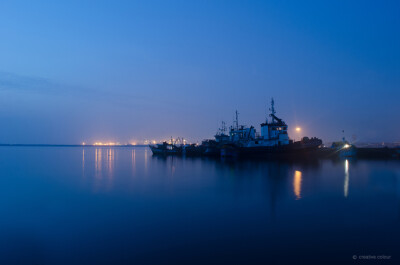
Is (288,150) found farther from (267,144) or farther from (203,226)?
(203,226)

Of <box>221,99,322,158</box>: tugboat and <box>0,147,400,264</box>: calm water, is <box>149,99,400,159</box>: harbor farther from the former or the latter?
<box>0,147,400,264</box>: calm water

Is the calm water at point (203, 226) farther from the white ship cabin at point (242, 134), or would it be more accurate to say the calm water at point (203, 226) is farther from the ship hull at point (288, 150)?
the white ship cabin at point (242, 134)

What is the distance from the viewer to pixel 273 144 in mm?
55062

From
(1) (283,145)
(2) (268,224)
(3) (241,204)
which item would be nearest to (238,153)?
(1) (283,145)

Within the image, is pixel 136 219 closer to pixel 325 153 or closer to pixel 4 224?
pixel 4 224

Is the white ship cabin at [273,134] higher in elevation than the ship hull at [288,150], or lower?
higher

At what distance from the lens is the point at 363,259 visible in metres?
7.90

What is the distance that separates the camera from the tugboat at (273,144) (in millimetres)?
50750

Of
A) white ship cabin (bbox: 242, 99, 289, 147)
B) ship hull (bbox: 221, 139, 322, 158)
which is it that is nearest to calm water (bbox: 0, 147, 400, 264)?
ship hull (bbox: 221, 139, 322, 158)

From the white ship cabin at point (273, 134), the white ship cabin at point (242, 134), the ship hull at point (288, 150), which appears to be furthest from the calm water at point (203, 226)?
the white ship cabin at point (242, 134)

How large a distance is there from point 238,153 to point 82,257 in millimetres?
55074

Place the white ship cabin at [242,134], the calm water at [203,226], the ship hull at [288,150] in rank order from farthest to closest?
1. the white ship cabin at [242,134]
2. the ship hull at [288,150]
3. the calm water at [203,226]

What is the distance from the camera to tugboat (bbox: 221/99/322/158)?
Result: 5075 centimetres

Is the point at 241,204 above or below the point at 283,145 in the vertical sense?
below
